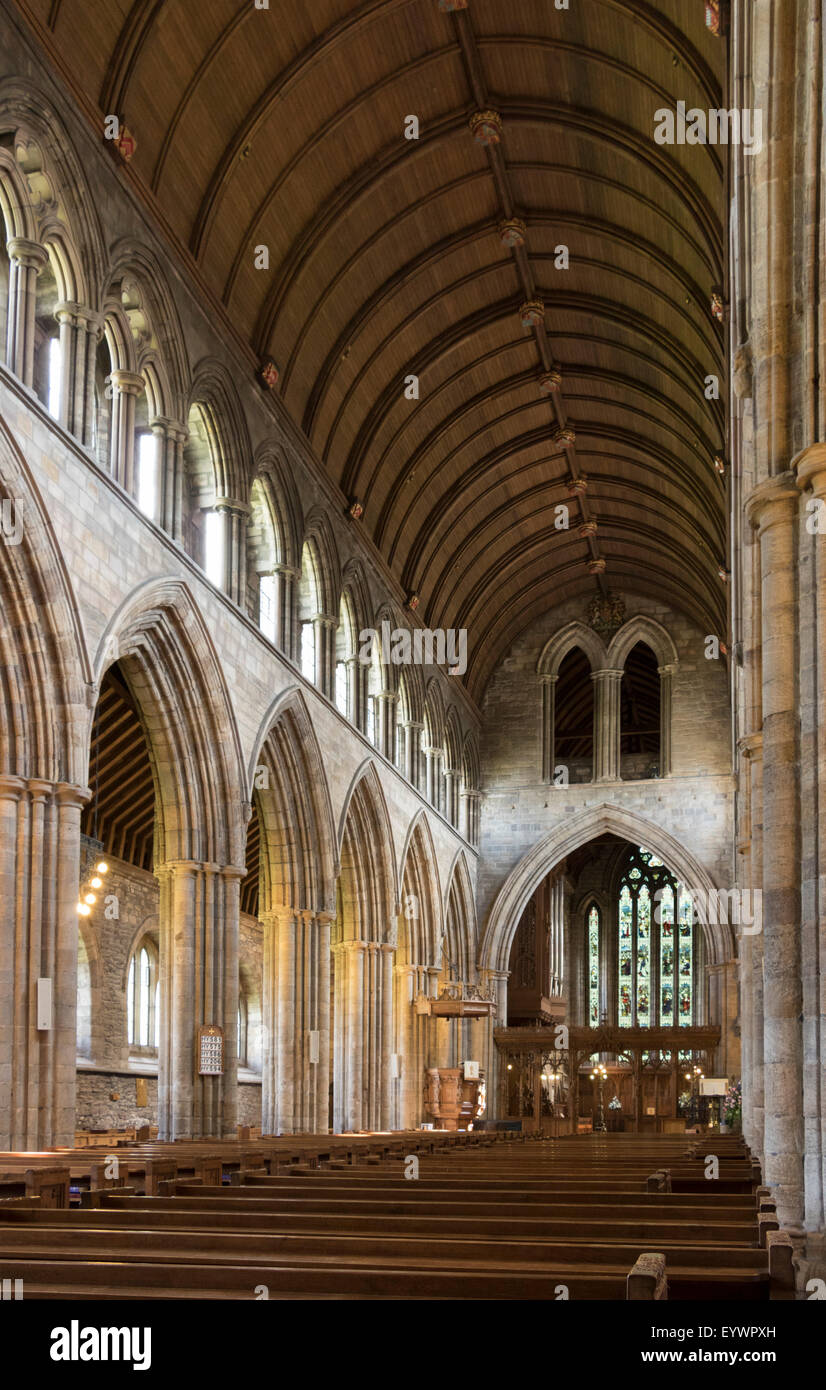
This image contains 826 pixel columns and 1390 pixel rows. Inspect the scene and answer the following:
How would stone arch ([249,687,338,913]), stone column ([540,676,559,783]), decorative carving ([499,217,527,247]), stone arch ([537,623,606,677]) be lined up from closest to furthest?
stone arch ([249,687,338,913]) < decorative carving ([499,217,527,247]) < stone column ([540,676,559,783]) < stone arch ([537,623,606,677])

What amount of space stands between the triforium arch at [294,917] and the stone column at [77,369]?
22.1ft

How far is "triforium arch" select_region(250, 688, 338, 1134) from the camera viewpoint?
2111cm

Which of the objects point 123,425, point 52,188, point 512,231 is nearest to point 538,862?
point 512,231

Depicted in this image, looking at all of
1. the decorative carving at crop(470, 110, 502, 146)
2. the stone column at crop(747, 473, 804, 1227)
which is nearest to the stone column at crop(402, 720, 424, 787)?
the decorative carving at crop(470, 110, 502, 146)

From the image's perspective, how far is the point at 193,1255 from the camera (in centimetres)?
448

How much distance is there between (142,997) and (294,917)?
519cm

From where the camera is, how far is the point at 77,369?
14820 mm

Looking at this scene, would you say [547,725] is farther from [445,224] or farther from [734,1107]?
[445,224]

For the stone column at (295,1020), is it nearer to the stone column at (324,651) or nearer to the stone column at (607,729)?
the stone column at (324,651)

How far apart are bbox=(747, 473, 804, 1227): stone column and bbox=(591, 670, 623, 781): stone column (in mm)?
25800

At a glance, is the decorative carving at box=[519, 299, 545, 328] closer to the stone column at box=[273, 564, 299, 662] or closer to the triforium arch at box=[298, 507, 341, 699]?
→ the triforium arch at box=[298, 507, 341, 699]

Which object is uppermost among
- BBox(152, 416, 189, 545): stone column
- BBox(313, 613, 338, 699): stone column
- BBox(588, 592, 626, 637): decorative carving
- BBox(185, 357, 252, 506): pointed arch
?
BBox(588, 592, 626, 637): decorative carving
